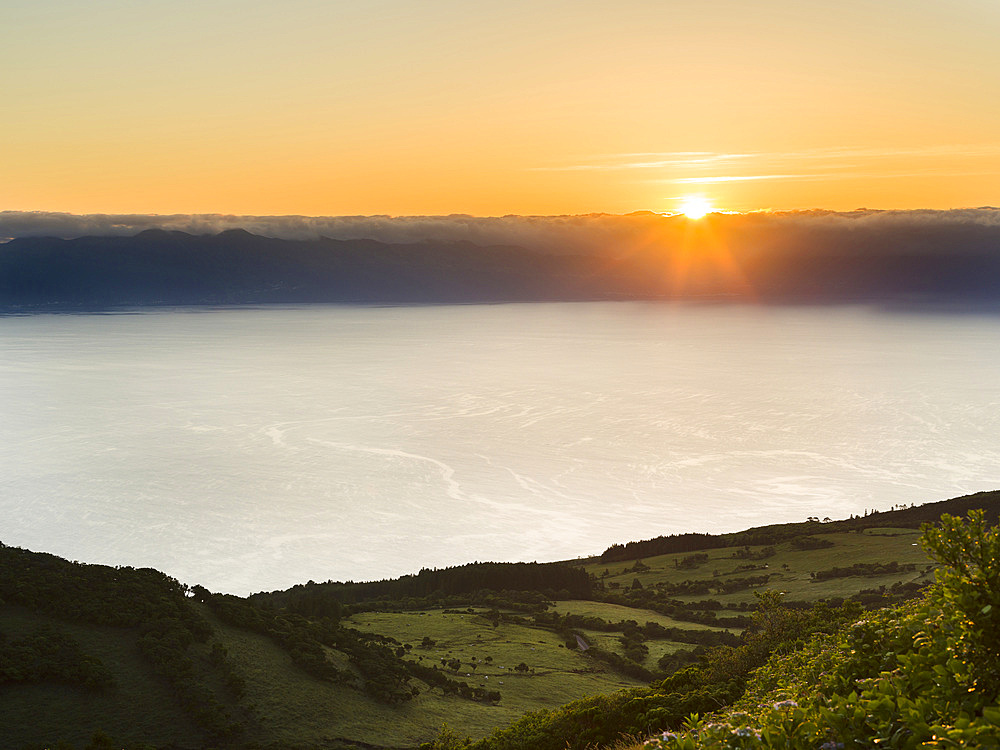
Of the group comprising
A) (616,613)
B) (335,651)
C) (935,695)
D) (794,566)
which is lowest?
(794,566)

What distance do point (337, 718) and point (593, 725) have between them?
1171 inches

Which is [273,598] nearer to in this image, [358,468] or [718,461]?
[358,468]

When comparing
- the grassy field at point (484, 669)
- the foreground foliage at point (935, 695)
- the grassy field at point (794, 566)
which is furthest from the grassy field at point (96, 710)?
the grassy field at point (794, 566)

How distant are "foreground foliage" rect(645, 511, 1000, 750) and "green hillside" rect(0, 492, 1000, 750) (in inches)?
754

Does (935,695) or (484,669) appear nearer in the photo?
(935,695)

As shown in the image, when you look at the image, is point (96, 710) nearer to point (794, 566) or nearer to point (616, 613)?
point (616, 613)

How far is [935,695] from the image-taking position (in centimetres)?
897

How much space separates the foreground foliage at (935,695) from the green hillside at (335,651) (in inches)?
754

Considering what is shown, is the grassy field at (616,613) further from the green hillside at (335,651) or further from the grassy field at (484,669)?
the grassy field at (484,669)

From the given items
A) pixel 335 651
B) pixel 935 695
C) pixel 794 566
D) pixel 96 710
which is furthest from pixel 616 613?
pixel 935 695

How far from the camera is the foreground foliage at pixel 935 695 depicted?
Result: 8.11 meters

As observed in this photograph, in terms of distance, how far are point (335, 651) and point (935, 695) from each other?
61754 millimetres

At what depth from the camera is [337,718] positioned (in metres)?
53.9

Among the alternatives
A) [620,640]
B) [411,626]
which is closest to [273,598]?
[411,626]
